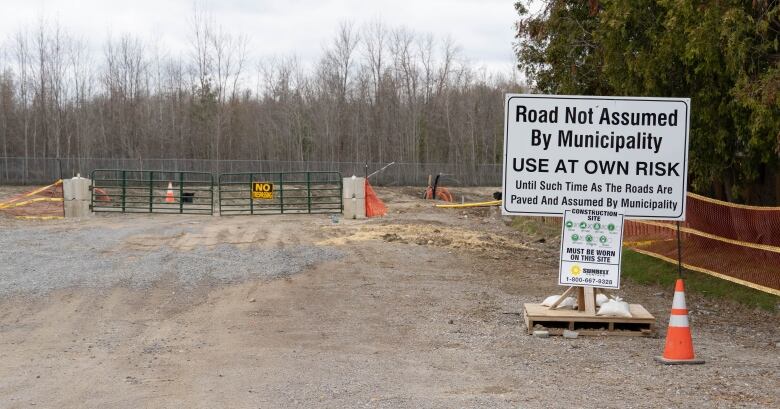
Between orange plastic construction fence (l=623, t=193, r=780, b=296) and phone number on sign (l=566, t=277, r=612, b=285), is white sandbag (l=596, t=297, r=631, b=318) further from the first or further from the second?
orange plastic construction fence (l=623, t=193, r=780, b=296)

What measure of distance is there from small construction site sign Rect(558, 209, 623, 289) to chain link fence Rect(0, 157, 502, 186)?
166ft

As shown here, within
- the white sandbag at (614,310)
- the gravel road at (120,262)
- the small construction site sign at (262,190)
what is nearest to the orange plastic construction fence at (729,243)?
the white sandbag at (614,310)

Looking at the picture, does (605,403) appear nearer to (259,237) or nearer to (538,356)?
(538,356)

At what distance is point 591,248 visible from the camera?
375 inches

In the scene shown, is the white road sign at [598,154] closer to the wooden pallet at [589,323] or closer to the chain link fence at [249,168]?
the wooden pallet at [589,323]

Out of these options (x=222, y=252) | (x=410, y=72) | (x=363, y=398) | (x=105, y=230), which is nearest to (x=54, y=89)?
(x=410, y=72)

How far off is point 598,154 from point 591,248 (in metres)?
1.17

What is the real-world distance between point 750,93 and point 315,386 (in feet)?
22.3

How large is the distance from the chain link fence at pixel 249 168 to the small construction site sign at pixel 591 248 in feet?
166

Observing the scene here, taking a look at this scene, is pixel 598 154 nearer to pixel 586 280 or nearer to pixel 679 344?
pixel 586 280

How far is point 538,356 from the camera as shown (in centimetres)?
818

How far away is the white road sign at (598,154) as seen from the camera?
9625 millimetres

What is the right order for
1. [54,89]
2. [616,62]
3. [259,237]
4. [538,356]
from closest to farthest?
[538,356] < [616,62] < [259,237] < [54,89]

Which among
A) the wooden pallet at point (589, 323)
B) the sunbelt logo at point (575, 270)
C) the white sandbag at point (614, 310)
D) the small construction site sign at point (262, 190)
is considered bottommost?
the wooden pallet at point (589, 323)
